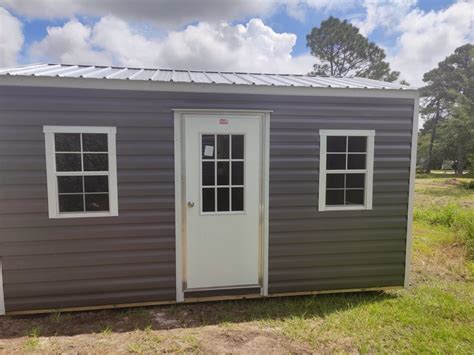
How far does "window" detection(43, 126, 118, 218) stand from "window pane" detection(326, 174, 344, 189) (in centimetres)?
229

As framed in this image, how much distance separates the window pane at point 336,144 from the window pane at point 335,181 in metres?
0.29

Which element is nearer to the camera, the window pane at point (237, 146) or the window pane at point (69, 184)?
the window pane at point (69, 184)

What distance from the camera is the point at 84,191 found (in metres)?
3.14

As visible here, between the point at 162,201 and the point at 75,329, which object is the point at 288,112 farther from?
the point at 75,329

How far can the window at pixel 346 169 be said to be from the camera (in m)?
3.45

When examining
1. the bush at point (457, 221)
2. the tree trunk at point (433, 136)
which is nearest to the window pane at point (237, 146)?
the bush at point (457, 221)

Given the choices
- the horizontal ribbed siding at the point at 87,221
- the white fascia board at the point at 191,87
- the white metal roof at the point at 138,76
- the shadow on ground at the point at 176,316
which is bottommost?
the shadow on ground at the point at 176,316

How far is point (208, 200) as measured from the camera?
3.36 metres

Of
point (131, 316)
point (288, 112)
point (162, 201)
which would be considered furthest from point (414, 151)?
point (131, 316)

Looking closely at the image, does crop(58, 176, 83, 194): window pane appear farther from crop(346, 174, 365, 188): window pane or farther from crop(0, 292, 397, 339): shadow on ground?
crop(346, 174, 365, 188): window pane

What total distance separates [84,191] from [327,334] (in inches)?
107

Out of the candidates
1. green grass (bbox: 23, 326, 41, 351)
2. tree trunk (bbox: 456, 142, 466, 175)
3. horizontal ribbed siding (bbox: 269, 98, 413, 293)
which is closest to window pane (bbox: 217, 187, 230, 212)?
horizontal ribbed siding (bbox: 269, 98, 413, 293)

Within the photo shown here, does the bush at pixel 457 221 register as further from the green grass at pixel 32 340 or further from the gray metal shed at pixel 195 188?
the green grass at pixel 32 340

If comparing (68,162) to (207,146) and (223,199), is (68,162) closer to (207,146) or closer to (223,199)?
(207,146)
